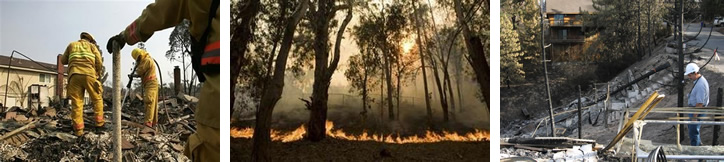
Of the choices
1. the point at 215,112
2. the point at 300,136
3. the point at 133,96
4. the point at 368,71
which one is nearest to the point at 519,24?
the point at 368,71

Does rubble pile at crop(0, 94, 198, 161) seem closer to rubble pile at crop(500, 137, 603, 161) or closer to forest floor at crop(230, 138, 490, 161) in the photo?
forest floor at crop(230, 138, 490, 161)

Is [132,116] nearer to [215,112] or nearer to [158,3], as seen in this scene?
[215,112]

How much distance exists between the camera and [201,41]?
3.01 meters

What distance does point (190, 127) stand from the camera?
448cm

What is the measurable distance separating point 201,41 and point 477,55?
212cm

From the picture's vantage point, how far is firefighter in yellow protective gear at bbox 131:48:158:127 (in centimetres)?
422

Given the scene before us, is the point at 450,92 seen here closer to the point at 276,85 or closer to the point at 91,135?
the point at 276,85

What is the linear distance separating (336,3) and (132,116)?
191 cm

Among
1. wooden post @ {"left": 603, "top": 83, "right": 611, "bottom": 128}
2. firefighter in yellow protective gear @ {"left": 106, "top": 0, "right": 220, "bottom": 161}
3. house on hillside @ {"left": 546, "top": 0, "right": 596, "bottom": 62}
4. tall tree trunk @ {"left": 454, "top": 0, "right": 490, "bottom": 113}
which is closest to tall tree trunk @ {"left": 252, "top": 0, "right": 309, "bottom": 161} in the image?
firefighter in yellow protective gear @ {"left": 106, "top": 0, "right": 220, "bottom": 161}

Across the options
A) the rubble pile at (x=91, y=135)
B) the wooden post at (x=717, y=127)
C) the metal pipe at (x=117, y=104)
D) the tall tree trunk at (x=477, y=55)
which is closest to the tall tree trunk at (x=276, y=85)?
the rubble pile at (x=91, y=135)

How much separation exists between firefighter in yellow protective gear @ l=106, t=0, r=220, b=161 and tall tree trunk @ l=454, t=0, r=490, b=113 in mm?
1944

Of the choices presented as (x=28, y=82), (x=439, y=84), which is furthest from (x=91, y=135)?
(x=439, y=84)

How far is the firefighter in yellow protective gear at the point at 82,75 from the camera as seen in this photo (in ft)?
13.9

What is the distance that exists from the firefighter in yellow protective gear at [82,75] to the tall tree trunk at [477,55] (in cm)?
285
